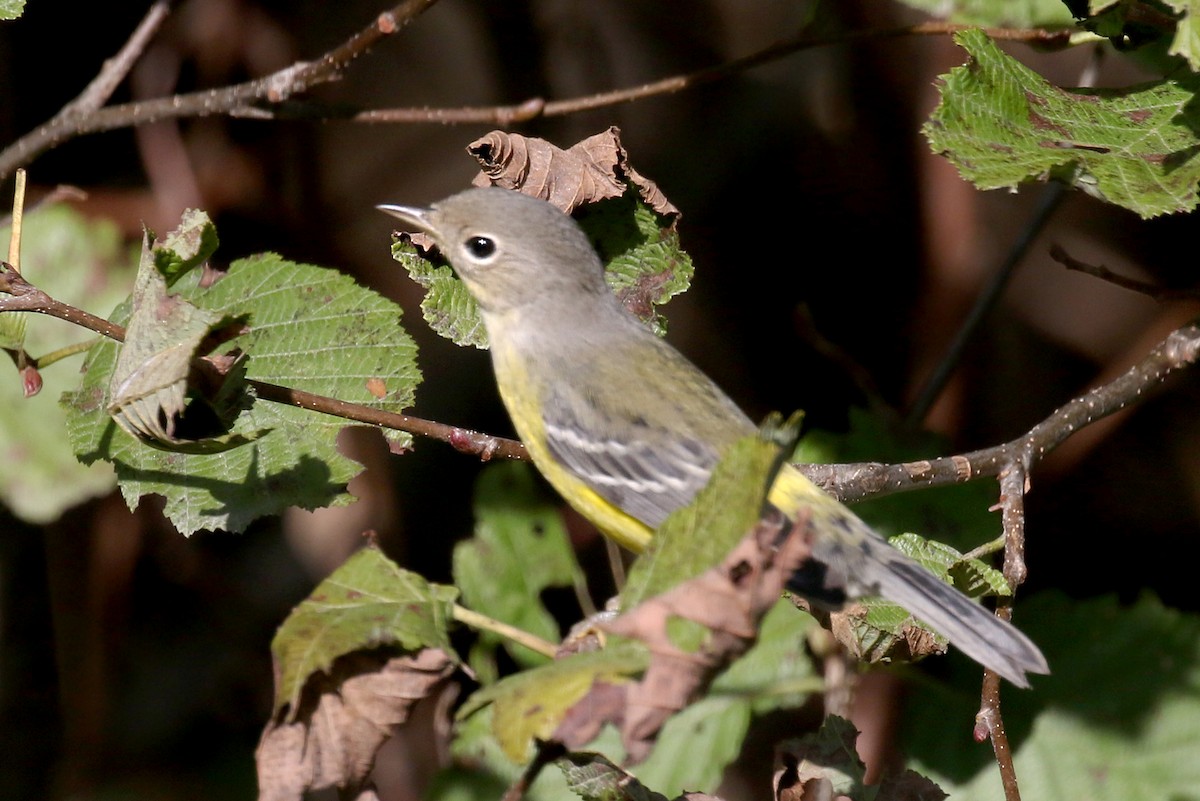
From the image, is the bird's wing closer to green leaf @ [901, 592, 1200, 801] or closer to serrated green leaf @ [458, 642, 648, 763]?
serrated green leaf @ [458, 642, 648, 763]

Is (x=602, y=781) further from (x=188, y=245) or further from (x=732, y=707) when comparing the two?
(x=188, y=245)

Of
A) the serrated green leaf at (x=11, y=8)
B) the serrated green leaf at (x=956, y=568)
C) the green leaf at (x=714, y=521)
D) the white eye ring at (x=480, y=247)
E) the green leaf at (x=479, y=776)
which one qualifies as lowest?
the green leaf at (x=479, y=776)

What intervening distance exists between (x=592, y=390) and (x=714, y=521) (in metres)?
1.29

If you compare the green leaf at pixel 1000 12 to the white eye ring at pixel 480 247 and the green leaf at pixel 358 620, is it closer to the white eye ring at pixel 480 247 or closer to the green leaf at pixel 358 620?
the white eye ring at pixel 480 247

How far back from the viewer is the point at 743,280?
4.93 metres

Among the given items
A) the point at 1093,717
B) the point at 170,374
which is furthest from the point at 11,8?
the point at 1093,717

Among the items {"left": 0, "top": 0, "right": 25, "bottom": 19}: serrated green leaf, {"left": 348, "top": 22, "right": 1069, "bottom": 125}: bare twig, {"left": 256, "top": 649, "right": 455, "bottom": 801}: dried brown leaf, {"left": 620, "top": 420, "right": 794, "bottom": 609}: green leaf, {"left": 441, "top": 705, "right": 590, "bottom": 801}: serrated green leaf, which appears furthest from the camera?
{"left": 441, "top": 705, "right": 590, "bottom": 801}: serrated green leaf

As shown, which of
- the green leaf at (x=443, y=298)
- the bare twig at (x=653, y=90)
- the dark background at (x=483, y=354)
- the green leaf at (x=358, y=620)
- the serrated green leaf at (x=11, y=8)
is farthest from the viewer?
the dark background at (x=483, y=354)

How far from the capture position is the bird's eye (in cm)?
279

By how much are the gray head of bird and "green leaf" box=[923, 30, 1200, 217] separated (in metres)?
0.85

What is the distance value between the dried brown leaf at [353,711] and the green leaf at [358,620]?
4 cm

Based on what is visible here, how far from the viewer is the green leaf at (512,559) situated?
3.23 m

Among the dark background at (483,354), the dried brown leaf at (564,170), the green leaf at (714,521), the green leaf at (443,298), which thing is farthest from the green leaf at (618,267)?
the dark background at (483,354)

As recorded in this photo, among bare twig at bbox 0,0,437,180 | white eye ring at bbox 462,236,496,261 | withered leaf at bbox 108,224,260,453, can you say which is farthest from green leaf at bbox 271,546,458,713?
bare twig at bbox 0,0,437,180
